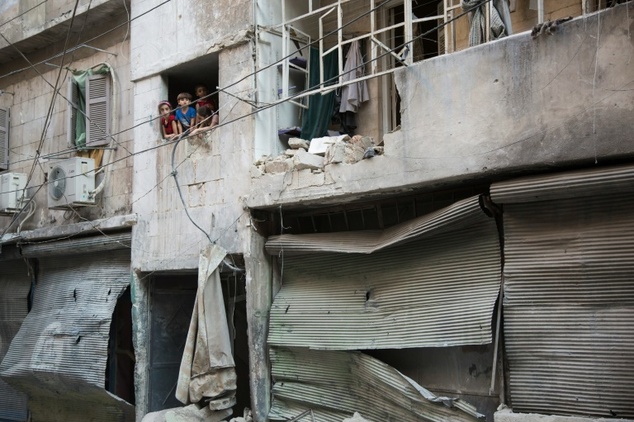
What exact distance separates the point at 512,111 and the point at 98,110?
703 cm

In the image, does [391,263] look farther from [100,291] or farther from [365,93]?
[100,291]

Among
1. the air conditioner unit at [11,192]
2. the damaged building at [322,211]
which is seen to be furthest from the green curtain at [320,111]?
the air conditioner unit at [11,192]

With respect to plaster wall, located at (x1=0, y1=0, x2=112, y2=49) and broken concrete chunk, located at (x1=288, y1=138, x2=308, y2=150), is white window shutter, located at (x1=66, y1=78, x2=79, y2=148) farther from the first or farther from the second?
broken concrete chunk, located at (x1=288, y1=138, x2=308, y2=150)

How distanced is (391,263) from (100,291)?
5068 millimetres

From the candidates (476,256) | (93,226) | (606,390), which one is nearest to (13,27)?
(93,226)

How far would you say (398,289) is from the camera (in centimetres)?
748

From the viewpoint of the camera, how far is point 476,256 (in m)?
6.89

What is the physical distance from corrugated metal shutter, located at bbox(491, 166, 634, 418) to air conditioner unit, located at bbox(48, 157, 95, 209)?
6.64 meters

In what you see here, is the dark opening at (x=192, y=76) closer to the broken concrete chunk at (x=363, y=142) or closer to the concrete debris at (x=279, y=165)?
the concrete debris at (x=279, y=165)

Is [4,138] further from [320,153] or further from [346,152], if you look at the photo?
[346,152]

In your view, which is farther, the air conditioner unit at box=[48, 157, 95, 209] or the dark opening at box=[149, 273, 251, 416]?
the air conditioner unit at box=[48, 157, 95, 209]

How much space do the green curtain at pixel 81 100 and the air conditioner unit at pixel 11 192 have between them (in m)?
1.52

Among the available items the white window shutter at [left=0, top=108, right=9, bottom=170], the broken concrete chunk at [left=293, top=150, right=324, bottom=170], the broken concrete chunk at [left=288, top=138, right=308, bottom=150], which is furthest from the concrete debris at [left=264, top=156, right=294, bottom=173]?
the white window shutter at [left=0, top=108, right=9, bottom=170]

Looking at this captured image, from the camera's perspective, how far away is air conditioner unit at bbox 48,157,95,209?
34.9ft
